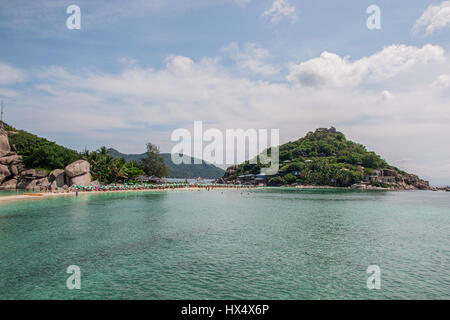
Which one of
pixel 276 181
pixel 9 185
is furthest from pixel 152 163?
pixel 276 181

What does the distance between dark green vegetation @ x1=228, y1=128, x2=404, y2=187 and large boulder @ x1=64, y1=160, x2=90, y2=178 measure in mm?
83262

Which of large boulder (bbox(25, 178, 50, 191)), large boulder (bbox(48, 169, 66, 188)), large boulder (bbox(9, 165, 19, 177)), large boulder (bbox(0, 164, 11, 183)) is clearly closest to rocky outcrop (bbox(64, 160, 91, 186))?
large boulder (bbox(48, 169, 66, 188))

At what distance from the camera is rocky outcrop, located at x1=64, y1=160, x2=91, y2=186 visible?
181 feet

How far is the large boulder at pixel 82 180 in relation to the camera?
55.7 m

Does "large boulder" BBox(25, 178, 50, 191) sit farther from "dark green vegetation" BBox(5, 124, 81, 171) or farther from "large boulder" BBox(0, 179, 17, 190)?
"large boulder" BBox(0, 179, 17, 190)

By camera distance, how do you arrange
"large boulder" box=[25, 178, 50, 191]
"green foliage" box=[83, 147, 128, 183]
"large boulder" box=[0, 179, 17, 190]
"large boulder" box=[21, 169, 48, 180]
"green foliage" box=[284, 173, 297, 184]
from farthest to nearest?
"green foliage" box=[284, 173, 297, 184]
"green foliage" box=[83, 147, 128, 183]
"large boulder" box=[0, 179, 17, 190]
"large boulder" box=[21, 169, 48, 180]
"large boulder" box=[25, 178, 50, 191]

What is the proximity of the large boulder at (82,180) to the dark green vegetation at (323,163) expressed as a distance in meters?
81.9

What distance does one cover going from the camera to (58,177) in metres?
56.4

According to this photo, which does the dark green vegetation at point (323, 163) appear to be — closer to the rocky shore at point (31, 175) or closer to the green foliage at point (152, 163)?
the green foliage at point (152, 163)

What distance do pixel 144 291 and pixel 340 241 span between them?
13.2 metres

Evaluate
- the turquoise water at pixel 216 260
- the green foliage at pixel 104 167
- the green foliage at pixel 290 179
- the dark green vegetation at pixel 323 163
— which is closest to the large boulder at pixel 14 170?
the green foliage at pixel 104 167

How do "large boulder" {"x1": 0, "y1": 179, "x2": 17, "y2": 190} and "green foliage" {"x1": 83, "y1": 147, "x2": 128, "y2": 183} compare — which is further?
"green foliage" {"x1": 83, "y1": 147, "x2": 128, "y2": 183}
